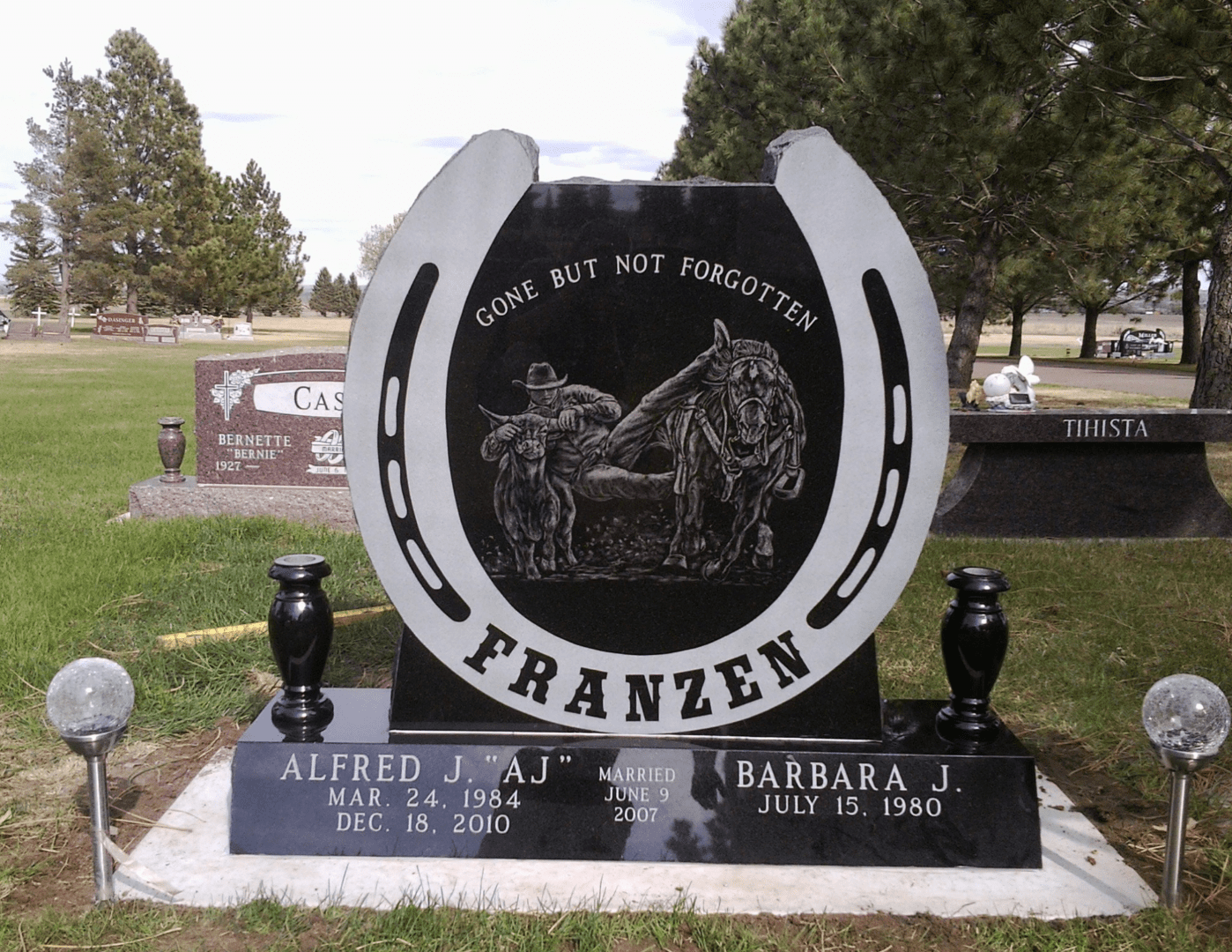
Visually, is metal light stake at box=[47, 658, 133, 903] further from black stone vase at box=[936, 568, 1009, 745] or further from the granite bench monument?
black stone vase at box=[936, 568, 1009, 745]

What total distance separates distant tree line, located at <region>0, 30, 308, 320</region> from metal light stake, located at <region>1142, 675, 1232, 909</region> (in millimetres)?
53356

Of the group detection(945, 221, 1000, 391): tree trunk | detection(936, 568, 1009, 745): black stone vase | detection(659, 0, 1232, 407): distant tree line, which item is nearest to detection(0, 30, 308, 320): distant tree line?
detection(659, 0, 1232, 407): distant tree line

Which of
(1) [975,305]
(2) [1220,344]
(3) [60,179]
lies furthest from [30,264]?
(2) [1220,344]

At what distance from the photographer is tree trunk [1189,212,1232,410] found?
12844 millimetres

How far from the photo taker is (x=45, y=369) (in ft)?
90.0

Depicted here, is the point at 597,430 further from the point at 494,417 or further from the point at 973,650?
the point at 973,650

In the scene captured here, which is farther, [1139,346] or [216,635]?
[1139,346]

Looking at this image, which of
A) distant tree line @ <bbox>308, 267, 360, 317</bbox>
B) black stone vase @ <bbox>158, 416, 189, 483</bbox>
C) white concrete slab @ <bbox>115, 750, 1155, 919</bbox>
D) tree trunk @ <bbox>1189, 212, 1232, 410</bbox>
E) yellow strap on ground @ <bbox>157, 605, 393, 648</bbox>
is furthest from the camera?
distant tree line @ <bbox>308, 267, 360, 317</bbox>

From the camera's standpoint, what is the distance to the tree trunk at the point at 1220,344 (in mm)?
12844

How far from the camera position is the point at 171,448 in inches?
345

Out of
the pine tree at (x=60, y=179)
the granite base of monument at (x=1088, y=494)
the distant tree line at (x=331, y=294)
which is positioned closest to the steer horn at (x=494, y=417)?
the granite base of monument at (x=1088, y=494)

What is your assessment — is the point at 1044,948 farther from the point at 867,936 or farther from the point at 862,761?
the point at 862,761

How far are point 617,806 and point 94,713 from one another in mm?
1619

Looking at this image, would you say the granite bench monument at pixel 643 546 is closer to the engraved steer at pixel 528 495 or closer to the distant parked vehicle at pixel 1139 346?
the engraved steer at pixel 528 495
